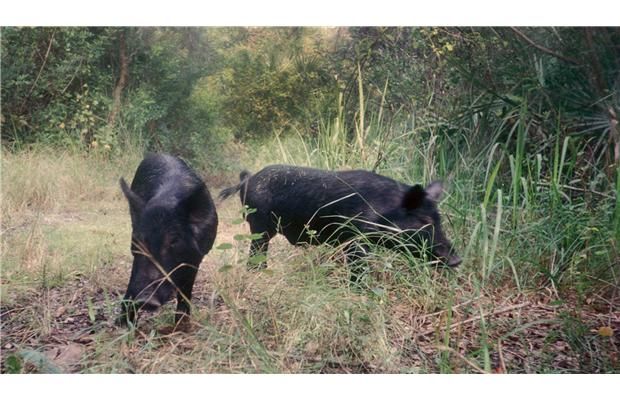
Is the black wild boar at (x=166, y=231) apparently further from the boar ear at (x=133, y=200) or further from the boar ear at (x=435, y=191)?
the boar ear at (x=435, y=191)

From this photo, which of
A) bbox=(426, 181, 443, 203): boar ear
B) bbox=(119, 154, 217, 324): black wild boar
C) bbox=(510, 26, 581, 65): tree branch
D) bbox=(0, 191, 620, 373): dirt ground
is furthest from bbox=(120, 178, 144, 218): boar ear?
bbox=(510, 26, 581, 65): tree branch

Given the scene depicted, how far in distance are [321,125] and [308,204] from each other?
0.52 m

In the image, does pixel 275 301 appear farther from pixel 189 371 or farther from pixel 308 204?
pixel 308 204

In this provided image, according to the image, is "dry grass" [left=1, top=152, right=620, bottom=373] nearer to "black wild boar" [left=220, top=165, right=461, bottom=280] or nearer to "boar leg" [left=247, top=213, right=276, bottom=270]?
"boar leg" [left=247, top=213, right=276, bottom=270]

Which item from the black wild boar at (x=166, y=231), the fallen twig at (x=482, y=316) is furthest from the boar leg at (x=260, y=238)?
the fallen twig at (x=482, y=316)

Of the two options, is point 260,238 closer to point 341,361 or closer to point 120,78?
point 341,361

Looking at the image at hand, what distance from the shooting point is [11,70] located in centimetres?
407

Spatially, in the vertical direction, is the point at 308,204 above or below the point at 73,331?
above

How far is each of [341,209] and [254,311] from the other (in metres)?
0.95

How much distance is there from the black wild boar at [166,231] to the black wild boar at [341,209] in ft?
0.70

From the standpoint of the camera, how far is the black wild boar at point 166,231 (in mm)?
3709

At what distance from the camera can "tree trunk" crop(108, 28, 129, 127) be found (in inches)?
160

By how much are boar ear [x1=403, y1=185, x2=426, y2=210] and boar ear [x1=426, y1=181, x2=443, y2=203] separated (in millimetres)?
45
